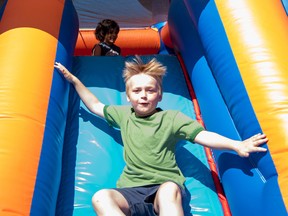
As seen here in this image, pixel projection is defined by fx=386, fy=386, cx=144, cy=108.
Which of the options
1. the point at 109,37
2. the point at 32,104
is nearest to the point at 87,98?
the point at 32,104

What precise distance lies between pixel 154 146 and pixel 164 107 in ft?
1.60

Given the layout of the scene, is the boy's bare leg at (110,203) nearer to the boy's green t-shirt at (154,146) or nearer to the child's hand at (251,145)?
the boy's green t-shirt at (154,146)

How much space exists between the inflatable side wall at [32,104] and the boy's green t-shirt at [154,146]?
10.9 inches

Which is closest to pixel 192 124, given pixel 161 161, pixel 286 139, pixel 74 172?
pixel 161 161

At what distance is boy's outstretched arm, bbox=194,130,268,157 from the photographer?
1.33 metres

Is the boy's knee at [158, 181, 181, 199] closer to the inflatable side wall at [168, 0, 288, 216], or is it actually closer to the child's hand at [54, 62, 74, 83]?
the inflatable side wall at [168, 0, 288, 216]

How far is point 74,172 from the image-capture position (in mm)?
1647

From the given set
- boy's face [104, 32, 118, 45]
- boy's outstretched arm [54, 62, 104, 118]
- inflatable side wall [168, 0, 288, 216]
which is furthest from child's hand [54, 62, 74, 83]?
boy's face [104, 32, 118, 45]

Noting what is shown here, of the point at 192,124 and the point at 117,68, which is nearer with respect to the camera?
the point at 192,124

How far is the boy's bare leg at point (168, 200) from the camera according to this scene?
1268 millimetres

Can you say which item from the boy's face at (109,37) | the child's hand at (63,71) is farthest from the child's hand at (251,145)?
the boy's face at (109,37)

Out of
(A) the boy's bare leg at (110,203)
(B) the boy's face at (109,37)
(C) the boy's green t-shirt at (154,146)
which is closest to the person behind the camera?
(A) the boy's bare leg at (110,203)

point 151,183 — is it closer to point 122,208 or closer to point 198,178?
point 122,208

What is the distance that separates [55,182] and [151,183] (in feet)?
1.22
